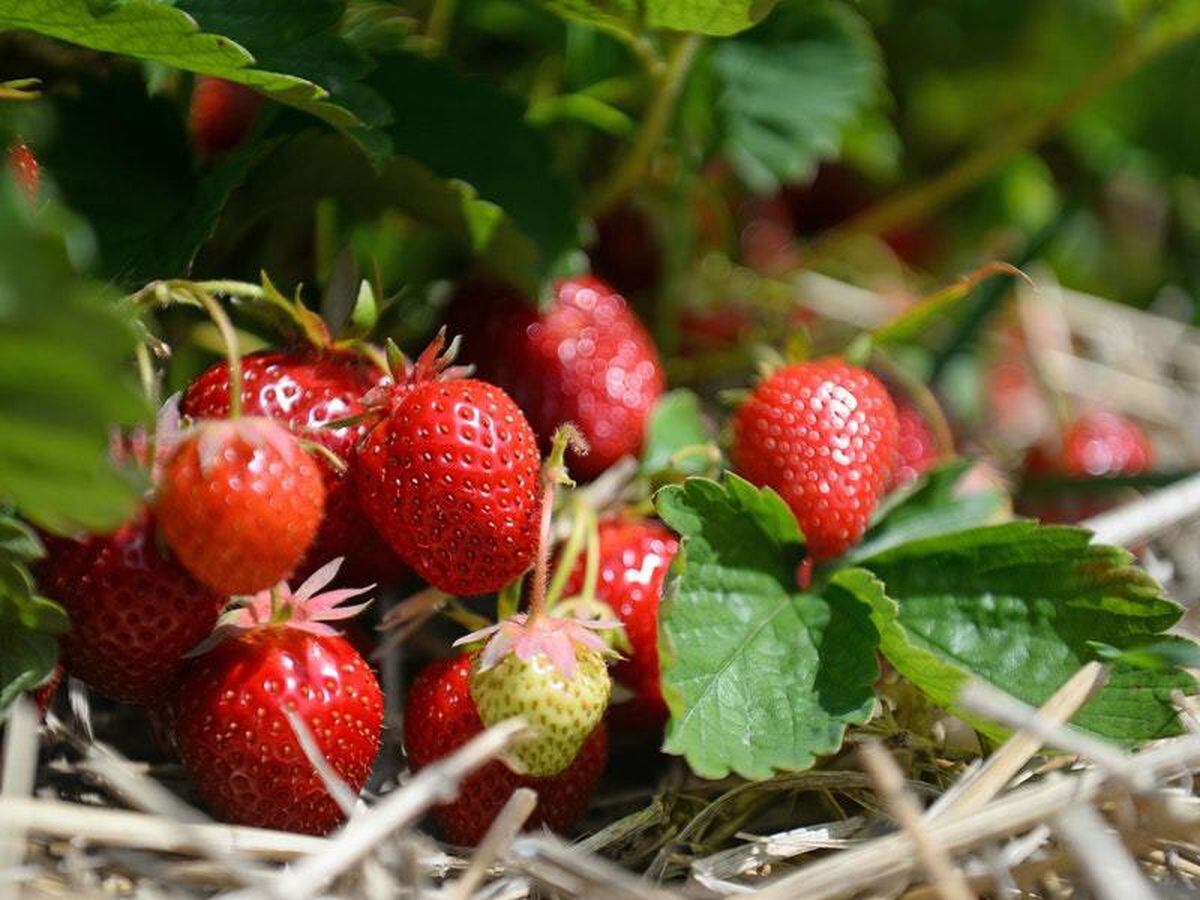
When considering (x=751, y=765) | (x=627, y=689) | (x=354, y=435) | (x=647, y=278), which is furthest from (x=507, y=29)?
(x=751, y=765)

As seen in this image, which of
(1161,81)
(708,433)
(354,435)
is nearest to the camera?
(354,435)

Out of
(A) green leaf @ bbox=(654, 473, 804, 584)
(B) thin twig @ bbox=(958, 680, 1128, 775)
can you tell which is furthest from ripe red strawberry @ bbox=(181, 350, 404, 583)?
(B) thin twig @ bbox=(958, 680, 1128, 775)

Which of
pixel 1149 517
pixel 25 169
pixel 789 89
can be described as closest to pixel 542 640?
pixel 25 169

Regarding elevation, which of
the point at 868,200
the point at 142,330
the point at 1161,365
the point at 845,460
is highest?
the point at 142,330

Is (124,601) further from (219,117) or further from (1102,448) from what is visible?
(1102,448)

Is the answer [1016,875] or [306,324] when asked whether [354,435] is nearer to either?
[306,324]

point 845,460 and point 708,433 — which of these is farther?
point 708,433

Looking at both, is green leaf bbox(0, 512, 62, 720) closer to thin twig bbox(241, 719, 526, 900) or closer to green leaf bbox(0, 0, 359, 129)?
thin twig bbox(241, 719, 526, 900)
